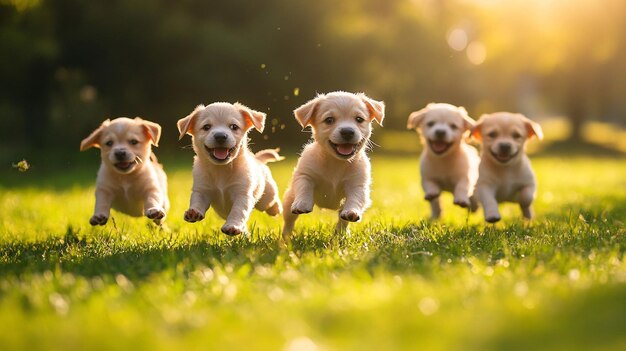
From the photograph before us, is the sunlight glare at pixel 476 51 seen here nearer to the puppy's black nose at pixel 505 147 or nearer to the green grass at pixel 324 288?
the puppy's black nose at pixel 505 147

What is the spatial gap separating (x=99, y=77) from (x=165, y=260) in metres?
21.3

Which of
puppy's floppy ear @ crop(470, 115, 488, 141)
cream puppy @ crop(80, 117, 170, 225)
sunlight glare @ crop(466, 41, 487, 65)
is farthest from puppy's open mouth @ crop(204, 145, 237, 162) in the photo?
sunlight glare @ crop(466, 41, 487, 65)

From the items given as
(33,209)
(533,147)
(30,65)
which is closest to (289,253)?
(33,209)

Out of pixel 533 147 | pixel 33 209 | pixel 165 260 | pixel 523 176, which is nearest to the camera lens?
pixel 165 260

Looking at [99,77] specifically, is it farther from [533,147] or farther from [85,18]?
[533,147]

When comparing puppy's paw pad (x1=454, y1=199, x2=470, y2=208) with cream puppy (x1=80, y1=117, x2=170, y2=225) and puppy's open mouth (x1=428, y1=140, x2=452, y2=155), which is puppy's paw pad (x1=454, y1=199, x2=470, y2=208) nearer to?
puppy's open mouth (x1=428, y1=140, x2=452, y2=155)

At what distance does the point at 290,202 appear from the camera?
20.0 feet

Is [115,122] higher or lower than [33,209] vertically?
higher

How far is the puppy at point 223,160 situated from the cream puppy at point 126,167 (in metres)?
0.56

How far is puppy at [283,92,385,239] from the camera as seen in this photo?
5.63 m

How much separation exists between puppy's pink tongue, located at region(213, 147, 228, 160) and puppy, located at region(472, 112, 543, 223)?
8.23 ft

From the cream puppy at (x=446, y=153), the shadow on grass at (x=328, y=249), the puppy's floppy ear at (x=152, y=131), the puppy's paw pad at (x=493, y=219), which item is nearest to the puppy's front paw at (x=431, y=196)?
the cream puppy at (x=446, y=153)

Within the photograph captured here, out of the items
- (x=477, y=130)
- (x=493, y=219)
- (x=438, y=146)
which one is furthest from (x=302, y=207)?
(x=477, y=130)

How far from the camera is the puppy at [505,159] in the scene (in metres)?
6.67
